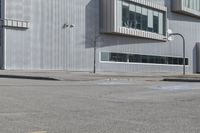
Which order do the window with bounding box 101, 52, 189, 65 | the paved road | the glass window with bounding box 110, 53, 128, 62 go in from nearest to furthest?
the paved road
the window with bounding box 101, 52, 189, 65
the glass window with bounding box 110, 53, 128, 62

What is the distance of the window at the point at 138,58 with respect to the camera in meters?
57.2

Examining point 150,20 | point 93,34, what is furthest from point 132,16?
point 93,34

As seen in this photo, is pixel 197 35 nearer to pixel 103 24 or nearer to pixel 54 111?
pixel 103 24

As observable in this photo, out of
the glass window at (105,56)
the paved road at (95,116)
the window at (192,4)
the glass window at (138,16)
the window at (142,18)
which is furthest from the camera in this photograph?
the window at (192,4)

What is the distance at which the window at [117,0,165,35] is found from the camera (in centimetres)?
5828

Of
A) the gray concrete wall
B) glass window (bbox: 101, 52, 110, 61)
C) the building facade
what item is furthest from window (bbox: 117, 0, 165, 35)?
glass window (bbox: 101, 52, 110, 61)

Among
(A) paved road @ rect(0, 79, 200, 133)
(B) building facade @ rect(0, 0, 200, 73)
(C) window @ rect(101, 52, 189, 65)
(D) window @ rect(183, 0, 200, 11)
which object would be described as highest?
(D) window @ rect(183, 0, 200, 11)

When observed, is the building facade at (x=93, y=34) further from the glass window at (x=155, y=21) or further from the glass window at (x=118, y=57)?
the glass window at (x=118, y=57)

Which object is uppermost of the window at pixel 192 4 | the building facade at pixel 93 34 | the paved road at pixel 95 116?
the window at pixel 192 4

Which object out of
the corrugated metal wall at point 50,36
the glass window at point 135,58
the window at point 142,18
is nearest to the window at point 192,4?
the window at point 142,18

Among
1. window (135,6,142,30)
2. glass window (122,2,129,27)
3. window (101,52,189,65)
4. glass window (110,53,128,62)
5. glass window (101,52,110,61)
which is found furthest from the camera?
window (135,6,142,30)

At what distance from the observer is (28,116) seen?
1169cm

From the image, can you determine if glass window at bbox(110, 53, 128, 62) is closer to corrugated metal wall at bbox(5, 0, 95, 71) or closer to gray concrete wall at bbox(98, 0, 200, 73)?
gray concrete wall at bbox(98, 0, 200, 73)

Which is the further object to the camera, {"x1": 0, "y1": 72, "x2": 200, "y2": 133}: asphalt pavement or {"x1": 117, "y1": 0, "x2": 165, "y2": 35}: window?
{"x1": 117, "y1": 0, "x2": 165, "y2": 35}: window
